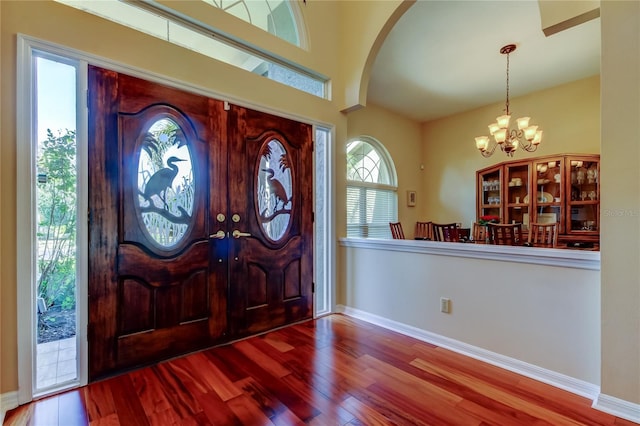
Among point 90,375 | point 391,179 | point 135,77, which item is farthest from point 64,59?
point 391,179

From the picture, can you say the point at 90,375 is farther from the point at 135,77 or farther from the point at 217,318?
the point at 135,77

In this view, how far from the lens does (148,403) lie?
1.74 metres

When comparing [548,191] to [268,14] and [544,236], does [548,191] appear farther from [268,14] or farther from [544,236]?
[268,14]

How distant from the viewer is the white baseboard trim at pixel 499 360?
72.7 inches

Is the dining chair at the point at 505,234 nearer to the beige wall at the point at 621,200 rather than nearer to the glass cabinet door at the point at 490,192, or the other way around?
the beige wall at the point at 621,200

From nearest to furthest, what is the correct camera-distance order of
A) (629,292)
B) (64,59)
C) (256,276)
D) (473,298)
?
(629,292) → (64,59) → (473,298) → (256,276)

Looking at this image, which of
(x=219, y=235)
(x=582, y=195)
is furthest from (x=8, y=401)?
(x=582, y=195)

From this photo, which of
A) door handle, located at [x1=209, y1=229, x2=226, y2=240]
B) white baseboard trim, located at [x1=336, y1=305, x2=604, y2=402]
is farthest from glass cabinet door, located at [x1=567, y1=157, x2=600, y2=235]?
door handle, located at [x1=209, y1=229, x2=226, y2=240]

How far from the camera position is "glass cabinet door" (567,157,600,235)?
405 cm

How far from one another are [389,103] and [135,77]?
157 inches

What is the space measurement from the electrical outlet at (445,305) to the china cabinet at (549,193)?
283 cm

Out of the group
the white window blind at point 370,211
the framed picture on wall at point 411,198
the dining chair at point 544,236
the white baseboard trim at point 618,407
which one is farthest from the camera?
the framed picture on wall at point 411,198

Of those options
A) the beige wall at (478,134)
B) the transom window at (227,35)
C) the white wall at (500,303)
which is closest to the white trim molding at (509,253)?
the white wall at (500,303)

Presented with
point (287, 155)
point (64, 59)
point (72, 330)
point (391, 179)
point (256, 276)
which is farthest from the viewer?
point (391, 179)
